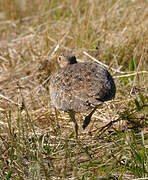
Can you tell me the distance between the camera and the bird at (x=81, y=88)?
3.67m

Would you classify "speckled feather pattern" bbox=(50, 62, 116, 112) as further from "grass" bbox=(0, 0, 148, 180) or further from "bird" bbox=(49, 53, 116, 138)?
"grass" bbox=(0, 0, 148, 180)

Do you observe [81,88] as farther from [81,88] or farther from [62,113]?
[62,113]

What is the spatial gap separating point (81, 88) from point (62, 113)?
3.99ft

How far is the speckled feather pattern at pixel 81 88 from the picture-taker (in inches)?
144

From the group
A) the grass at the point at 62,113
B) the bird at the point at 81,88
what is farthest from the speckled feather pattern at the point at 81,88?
the grass at the point at 62,113

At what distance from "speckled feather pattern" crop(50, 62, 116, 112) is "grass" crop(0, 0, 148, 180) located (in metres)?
0.35

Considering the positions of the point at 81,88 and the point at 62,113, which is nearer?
the point at 81,88

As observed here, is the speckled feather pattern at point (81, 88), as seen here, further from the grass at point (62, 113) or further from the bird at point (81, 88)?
the grass at point (62, 113)

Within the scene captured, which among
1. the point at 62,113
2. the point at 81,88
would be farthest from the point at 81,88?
the point at 62,113

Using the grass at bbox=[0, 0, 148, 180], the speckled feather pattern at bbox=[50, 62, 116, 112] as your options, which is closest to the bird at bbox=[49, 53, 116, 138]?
the speckled feather pattern at bbox=[50, 62, 116, 112]

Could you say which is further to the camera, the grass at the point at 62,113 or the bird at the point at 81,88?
the bird at the point at 81,88

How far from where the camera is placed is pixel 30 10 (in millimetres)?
8305

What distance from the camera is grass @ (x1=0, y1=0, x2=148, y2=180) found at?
11.1 ft

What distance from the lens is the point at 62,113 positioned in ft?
16.1
